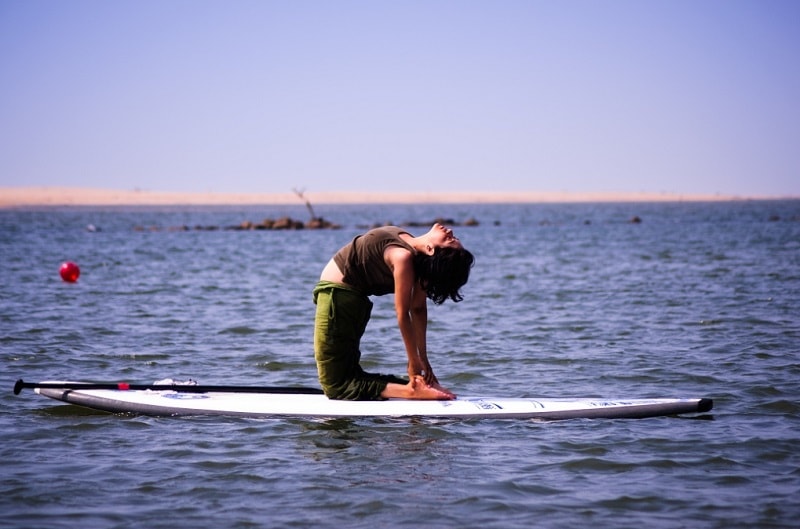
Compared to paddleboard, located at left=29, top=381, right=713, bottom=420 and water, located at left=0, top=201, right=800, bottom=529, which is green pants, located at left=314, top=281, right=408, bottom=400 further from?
water, located at left=0, top=201, right=800, bottom=529

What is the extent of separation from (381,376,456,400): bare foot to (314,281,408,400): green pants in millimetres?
76

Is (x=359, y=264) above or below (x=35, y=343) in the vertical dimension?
above

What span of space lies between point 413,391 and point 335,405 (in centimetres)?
69

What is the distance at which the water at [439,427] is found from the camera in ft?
19.9

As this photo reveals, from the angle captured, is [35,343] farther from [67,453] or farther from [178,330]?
[67,453]

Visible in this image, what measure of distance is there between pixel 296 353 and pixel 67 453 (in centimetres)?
538

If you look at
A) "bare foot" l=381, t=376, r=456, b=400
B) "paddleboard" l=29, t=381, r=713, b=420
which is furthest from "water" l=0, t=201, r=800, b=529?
"bare foot" l=381, t=376, r=456, b=400

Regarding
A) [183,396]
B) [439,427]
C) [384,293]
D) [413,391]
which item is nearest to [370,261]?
[384,293]

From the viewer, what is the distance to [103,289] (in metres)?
22.5

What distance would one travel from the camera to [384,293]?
797cm

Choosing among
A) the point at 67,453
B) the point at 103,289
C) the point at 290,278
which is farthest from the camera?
the point at 290,278

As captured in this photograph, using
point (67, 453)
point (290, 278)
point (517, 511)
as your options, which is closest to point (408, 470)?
point (517, 511)

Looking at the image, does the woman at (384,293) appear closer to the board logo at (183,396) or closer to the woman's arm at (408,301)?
the woman's arm at (408,301)

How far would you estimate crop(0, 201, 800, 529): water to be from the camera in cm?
607
